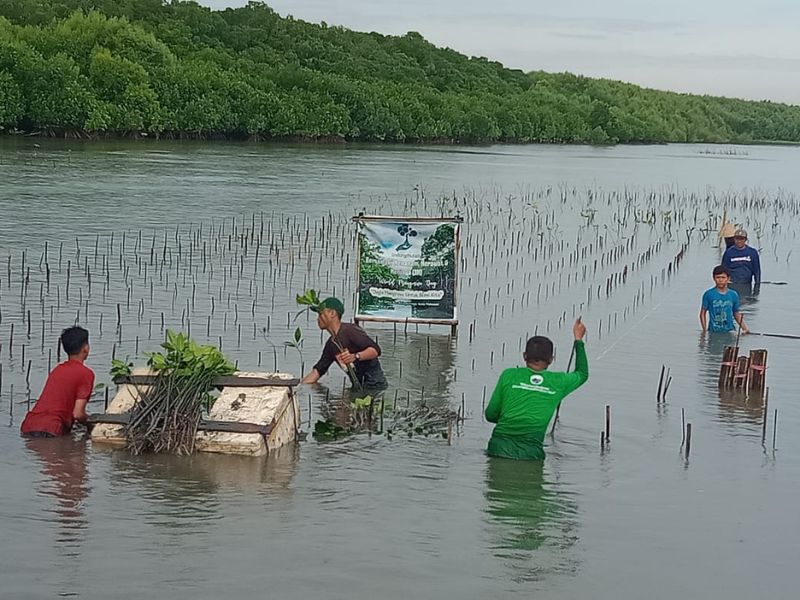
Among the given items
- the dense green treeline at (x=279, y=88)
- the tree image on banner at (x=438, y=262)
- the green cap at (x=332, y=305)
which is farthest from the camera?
the dense green treeline at (x=279, y=88)

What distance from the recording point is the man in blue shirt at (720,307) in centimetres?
1476

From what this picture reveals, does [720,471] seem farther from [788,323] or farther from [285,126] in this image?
[285,126]

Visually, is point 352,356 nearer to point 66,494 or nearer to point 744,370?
point 66,494

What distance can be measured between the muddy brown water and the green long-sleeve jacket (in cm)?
16

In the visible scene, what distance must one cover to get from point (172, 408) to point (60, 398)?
100 centimetres

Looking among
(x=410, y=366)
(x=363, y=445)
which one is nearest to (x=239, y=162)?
(x=410, y=366)

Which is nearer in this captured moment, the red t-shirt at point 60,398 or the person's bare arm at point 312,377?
the red t-shirt at point 60,398

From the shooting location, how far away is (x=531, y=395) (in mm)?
8648

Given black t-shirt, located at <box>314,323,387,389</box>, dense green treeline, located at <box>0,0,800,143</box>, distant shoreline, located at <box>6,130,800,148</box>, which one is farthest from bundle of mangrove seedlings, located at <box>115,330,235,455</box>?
dense green treeline, located at <box>0,0,800,143</box>

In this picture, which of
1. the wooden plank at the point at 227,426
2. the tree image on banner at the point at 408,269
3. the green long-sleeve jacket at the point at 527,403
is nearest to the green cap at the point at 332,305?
the wooden plank at the point at 227,426

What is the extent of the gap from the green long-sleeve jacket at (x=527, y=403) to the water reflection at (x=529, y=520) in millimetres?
130

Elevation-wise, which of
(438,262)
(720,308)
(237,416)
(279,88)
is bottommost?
(237,416)

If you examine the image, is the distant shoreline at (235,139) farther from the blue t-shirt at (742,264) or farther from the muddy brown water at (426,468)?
the blue t-shirt at (742,264)

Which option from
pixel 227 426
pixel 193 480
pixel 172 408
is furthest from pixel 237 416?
pixel 193 480
